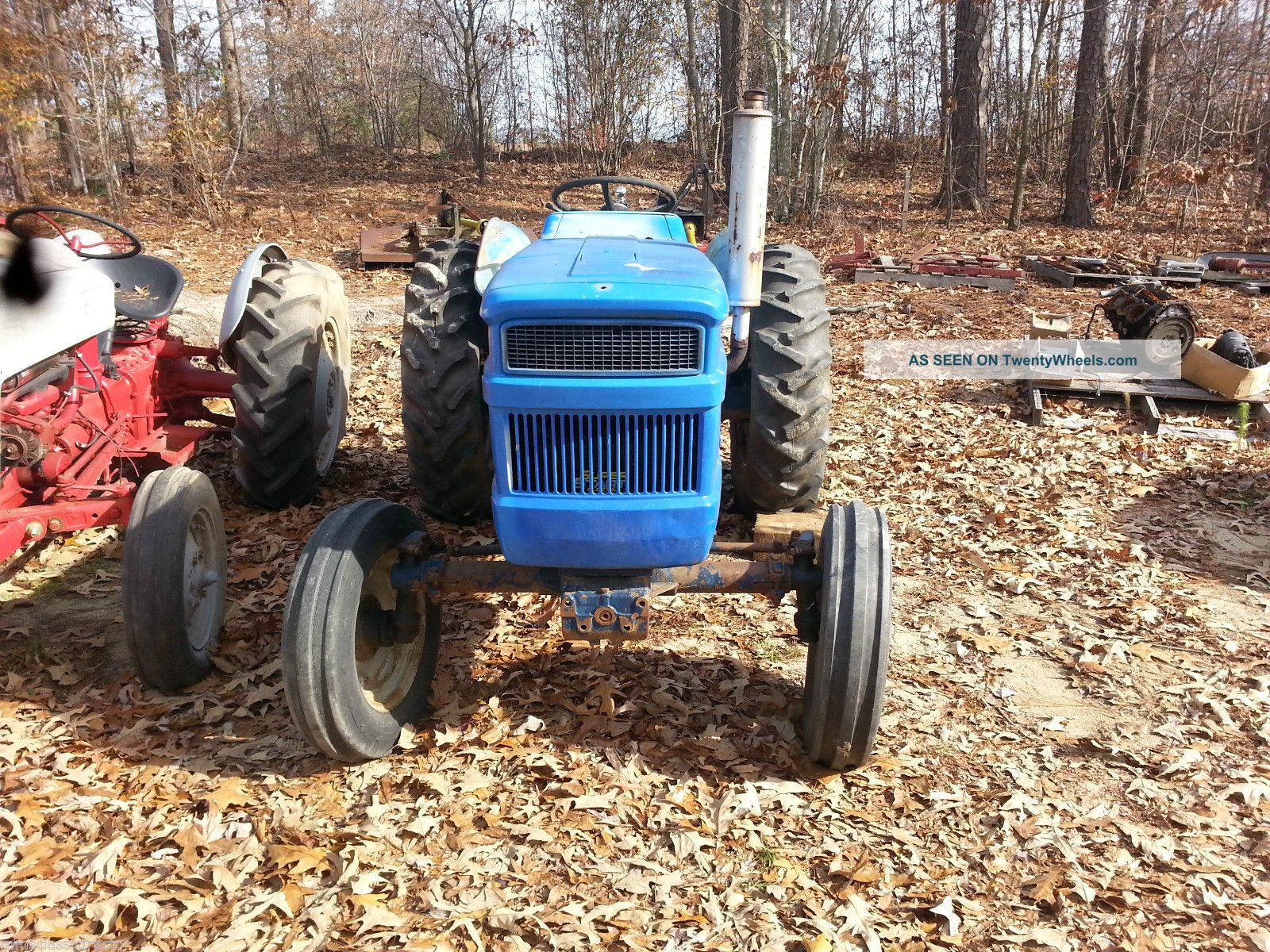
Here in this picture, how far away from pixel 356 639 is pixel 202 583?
0.96 meters

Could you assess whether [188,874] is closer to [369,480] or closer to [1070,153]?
[369,480]

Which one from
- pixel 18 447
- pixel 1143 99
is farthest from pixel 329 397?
pixel 1143 99

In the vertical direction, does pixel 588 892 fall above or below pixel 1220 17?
below

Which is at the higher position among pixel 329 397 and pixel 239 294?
pixel 239 294

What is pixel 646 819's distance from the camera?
3094mm

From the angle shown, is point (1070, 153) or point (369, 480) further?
point (1070, 153)

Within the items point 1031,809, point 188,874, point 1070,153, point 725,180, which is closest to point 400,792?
point 188,874

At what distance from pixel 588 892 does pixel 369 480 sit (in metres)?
3.41

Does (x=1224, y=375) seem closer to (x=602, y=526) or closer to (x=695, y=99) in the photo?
(x=602, y=526)

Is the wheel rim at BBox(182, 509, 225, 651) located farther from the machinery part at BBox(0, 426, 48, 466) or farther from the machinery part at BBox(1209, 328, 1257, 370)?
the machinery part at BBox(1209, 328, 1257, 370)

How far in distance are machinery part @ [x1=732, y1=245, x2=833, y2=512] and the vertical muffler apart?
0.43m

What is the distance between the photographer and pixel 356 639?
3.35m

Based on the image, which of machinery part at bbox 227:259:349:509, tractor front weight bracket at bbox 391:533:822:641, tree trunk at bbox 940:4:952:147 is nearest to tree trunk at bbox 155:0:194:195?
machinery part at bbox 227:259:349:509

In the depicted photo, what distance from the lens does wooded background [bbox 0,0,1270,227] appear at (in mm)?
13164
